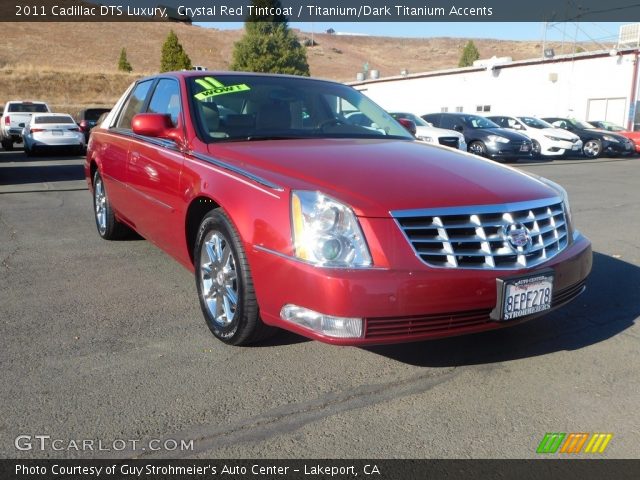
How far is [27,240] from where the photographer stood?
6.08 m

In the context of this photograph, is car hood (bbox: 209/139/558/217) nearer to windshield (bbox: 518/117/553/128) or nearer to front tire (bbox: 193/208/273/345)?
front tire (bbox: 193/208/273/345)

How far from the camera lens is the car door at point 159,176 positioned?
397cm

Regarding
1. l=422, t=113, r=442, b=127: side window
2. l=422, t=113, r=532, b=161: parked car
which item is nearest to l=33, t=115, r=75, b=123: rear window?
l=422, t=113, r=442, b=127: side window

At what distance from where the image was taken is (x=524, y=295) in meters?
2.99

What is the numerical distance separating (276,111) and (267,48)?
1768 inches

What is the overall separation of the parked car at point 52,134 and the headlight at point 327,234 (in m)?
16.7

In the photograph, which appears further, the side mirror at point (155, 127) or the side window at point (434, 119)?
the side window at point (434, 119)

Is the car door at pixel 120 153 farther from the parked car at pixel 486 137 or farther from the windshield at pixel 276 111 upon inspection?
the parked car at pixel 486 137

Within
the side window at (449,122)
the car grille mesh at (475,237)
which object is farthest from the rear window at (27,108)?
the car grille mesh at (475,237)

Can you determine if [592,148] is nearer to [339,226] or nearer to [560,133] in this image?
[560,133]

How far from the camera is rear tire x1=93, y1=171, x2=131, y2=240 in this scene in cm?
585

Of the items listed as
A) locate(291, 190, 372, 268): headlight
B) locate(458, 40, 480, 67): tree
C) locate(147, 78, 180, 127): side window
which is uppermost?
locate(458, 40, 480, 67): tree

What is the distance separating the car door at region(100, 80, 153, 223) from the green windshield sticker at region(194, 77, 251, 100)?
3.29 ft

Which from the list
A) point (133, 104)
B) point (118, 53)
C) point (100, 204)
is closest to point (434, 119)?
point (100, 204)
